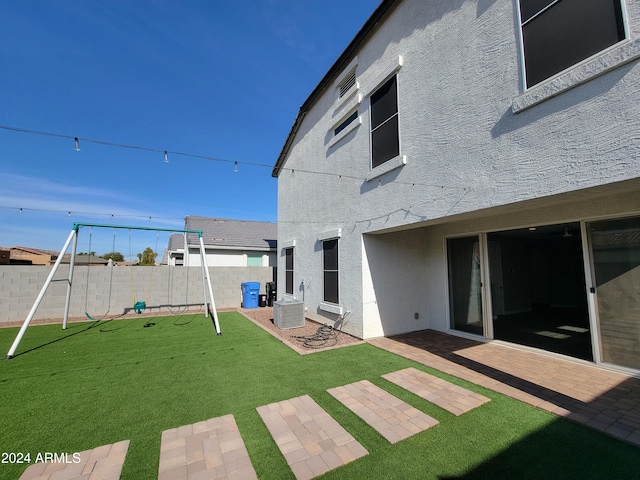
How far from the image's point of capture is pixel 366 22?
649cm

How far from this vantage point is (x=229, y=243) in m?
18.0

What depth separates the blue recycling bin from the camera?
12.5 m

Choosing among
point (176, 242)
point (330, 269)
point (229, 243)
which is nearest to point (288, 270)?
point (330, 269)

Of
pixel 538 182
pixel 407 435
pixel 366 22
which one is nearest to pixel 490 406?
pixel 407 435

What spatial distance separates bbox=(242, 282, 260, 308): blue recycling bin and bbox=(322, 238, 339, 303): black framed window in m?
5.41

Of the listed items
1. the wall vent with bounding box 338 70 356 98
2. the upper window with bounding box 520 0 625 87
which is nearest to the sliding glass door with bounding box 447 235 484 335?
the upper window with bounding box 520 0 625 87

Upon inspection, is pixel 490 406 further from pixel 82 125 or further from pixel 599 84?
pixel 82 125

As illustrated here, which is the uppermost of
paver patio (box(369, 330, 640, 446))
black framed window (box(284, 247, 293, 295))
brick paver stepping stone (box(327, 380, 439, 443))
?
black framed window (box(284, 247, 293, 295))

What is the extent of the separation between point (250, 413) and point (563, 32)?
6061mm

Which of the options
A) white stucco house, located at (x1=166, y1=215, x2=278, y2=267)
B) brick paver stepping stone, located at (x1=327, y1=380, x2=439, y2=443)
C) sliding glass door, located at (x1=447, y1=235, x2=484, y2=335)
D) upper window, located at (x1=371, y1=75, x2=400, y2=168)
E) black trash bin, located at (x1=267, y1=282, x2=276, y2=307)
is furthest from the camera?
white stucco house, located at (x1=166, y1=215, x2=278, y2=267)

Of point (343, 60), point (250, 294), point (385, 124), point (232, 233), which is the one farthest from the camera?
point (232, 233)

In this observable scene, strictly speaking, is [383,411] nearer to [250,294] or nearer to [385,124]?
[385,124]

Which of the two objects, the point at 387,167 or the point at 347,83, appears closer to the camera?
the point at 387,167

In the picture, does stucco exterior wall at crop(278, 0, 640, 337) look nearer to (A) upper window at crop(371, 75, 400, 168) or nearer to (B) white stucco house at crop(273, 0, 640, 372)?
(B) white stucco house at crop(273, 0, 640, 372)
